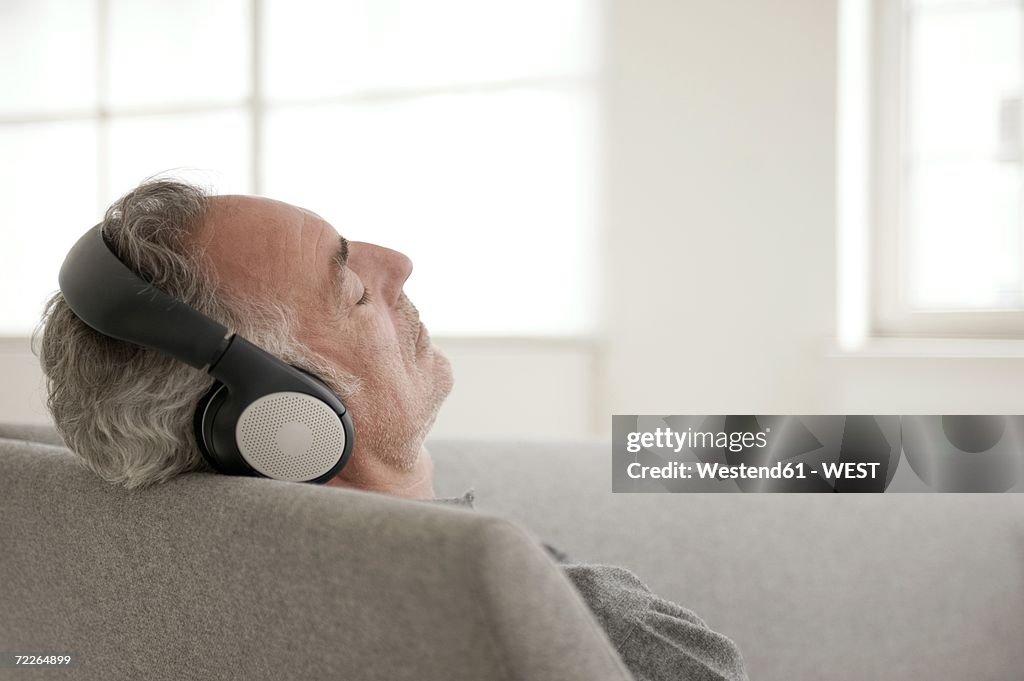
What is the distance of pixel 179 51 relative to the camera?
4.11m

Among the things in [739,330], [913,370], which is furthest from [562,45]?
[913,370]

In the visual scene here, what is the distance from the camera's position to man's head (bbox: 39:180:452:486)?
0.75m

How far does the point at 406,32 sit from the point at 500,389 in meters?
1.40

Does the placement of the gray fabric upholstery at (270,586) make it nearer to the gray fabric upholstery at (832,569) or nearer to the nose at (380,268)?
the nose at (380,268)

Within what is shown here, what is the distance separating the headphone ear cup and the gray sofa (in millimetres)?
51

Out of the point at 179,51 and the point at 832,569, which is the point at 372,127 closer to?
the point at 179,51

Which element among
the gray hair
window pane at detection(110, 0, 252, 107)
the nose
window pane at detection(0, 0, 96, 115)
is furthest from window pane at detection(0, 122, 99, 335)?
the gray hair

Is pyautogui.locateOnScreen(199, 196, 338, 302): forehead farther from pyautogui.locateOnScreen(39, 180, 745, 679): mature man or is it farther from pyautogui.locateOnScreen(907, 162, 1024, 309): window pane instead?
pyautogui.locateOnScreen(907, 162, 1024, 309): window pane

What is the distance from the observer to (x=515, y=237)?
3.54 meters

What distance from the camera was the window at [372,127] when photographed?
3.47 meters

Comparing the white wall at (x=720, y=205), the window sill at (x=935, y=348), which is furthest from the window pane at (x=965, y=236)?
the white wall at (x=720, y=205)

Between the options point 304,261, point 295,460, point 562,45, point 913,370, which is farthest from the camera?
point 562,45

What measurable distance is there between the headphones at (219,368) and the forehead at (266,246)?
0.14m

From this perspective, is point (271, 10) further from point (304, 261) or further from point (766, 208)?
point (304, 261)
